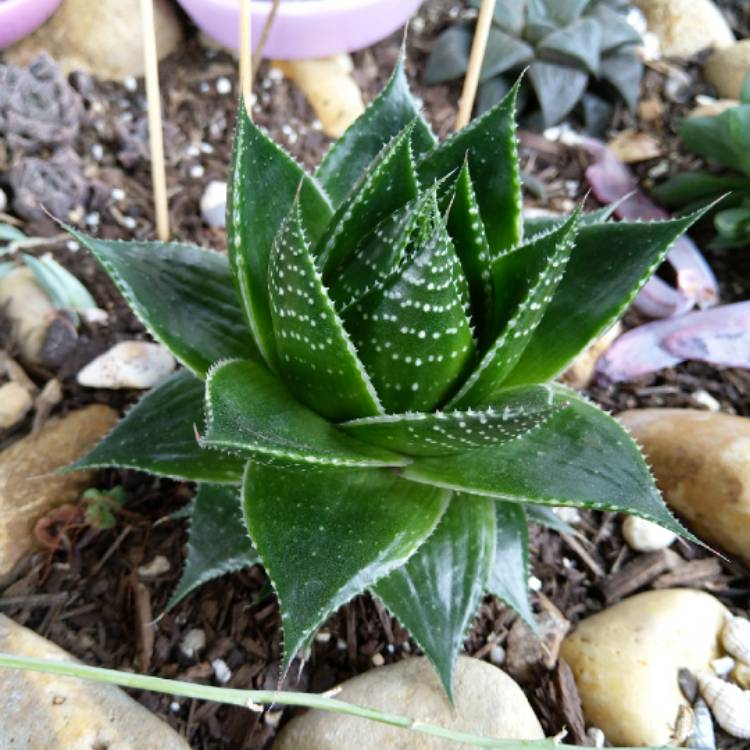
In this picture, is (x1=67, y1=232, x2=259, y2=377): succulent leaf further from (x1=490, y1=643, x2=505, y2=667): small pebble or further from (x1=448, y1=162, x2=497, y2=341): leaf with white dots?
(x1=490, y1=643, x2=505, y2=667): small pebble

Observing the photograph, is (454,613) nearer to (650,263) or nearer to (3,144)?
(650,263)

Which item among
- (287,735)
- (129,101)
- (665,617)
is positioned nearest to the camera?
(287,735)

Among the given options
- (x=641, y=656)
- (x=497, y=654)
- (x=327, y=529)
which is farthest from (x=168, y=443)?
(x=641, y=656)

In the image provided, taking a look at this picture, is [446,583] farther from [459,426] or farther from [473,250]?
[473,250]

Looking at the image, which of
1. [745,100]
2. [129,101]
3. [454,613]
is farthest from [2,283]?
[745,100]

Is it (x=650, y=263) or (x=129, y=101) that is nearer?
(x=650, y=263)
